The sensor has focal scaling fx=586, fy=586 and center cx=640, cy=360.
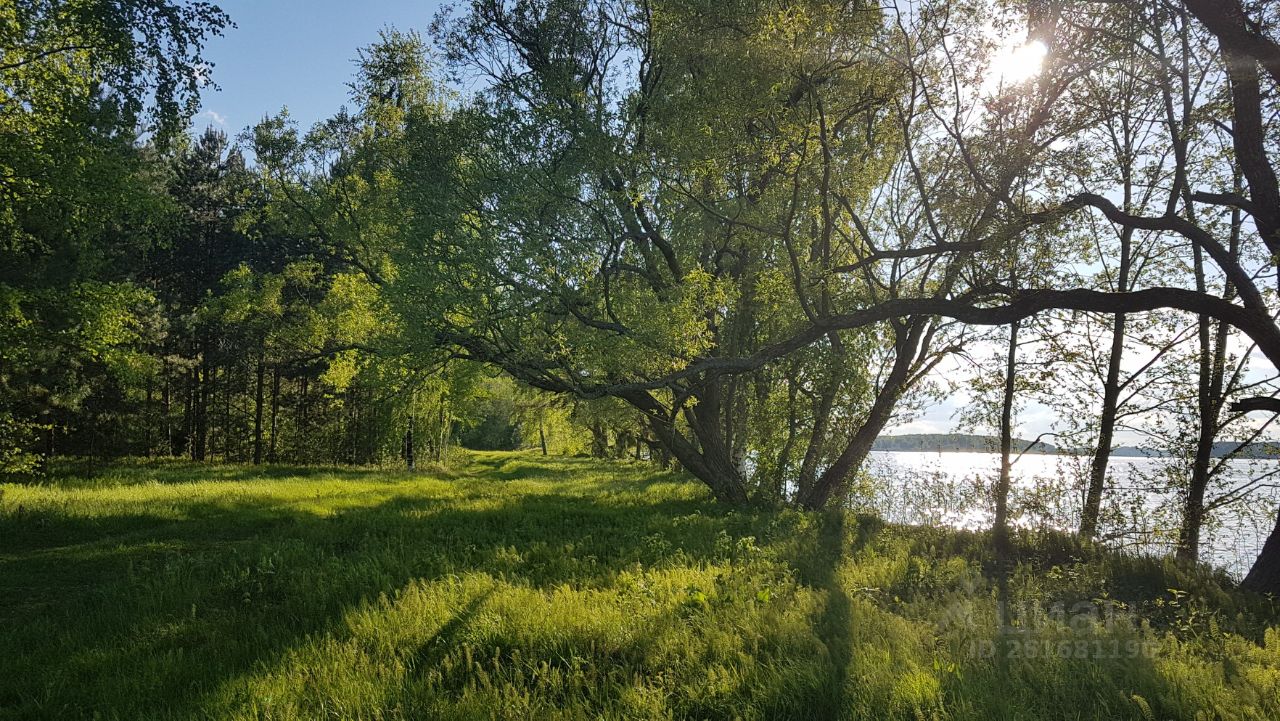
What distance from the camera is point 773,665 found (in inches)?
188

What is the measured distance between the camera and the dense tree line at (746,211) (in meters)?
9.70

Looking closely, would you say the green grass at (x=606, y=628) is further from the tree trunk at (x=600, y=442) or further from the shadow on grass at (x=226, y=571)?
the tree trunk at (x=600, y=442)

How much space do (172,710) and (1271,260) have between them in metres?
13.2

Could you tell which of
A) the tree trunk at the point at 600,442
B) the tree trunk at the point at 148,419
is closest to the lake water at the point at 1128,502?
the tree trunk at the point at 600,442

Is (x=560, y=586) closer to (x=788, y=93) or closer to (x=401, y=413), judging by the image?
(x=788, y=93)

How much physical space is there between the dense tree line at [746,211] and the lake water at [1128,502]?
263 millimetres

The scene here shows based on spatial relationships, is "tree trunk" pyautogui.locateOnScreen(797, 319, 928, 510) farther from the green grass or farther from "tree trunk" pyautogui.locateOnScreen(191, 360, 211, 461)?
"tree trunk" pyautogui.locateOnScreen(191, 360, 211, 461)

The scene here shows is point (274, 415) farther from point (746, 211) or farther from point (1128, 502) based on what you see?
point (1128, 502)

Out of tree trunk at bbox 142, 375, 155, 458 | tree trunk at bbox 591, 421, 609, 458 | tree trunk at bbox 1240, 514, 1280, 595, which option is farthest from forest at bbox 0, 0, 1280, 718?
tree trunk at bbox 591, 421, 609, 458

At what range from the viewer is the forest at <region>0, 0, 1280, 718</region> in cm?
719

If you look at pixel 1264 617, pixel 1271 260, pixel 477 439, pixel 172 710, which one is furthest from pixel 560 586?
pixel 477 439

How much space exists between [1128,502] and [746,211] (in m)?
10.4

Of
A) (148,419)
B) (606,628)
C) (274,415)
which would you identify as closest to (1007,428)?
(606,628)

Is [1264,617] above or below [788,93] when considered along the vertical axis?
below
